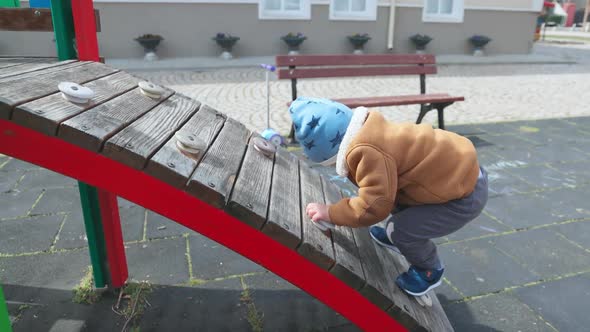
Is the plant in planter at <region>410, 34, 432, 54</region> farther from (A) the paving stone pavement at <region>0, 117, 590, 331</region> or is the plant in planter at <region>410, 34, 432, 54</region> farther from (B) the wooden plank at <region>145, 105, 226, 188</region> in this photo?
(B) the wooden plank at <region>145, 105, 226, 188</region>

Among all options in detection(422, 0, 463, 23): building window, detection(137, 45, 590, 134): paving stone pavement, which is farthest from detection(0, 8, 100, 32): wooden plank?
detection(422, 0, 463, 23): building window

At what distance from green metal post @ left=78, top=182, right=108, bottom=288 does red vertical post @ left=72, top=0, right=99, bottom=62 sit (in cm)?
63

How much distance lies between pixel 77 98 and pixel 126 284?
1.26 meters

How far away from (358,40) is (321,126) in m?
12.2

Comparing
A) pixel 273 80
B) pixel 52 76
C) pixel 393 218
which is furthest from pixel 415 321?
pixel 273 80

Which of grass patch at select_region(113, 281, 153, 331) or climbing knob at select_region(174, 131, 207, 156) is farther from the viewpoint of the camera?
grass patch at select_region(113, 281, 153, 331)

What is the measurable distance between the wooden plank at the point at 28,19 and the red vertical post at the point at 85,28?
0.18m

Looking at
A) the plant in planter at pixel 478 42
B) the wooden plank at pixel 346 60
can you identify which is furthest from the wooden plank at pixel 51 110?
the plant in planter at pixel 478 42

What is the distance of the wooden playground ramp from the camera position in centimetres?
146

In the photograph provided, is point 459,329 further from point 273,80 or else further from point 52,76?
point 273,80

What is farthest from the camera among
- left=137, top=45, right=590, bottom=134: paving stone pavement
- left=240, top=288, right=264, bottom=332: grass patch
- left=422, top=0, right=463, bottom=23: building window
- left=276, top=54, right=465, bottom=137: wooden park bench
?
left=422, top=0, right=463, bottom=23: building window

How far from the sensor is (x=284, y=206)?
183 centimetres

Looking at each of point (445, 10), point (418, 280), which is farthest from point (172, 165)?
point (445, 10)

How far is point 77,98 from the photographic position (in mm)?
1625
